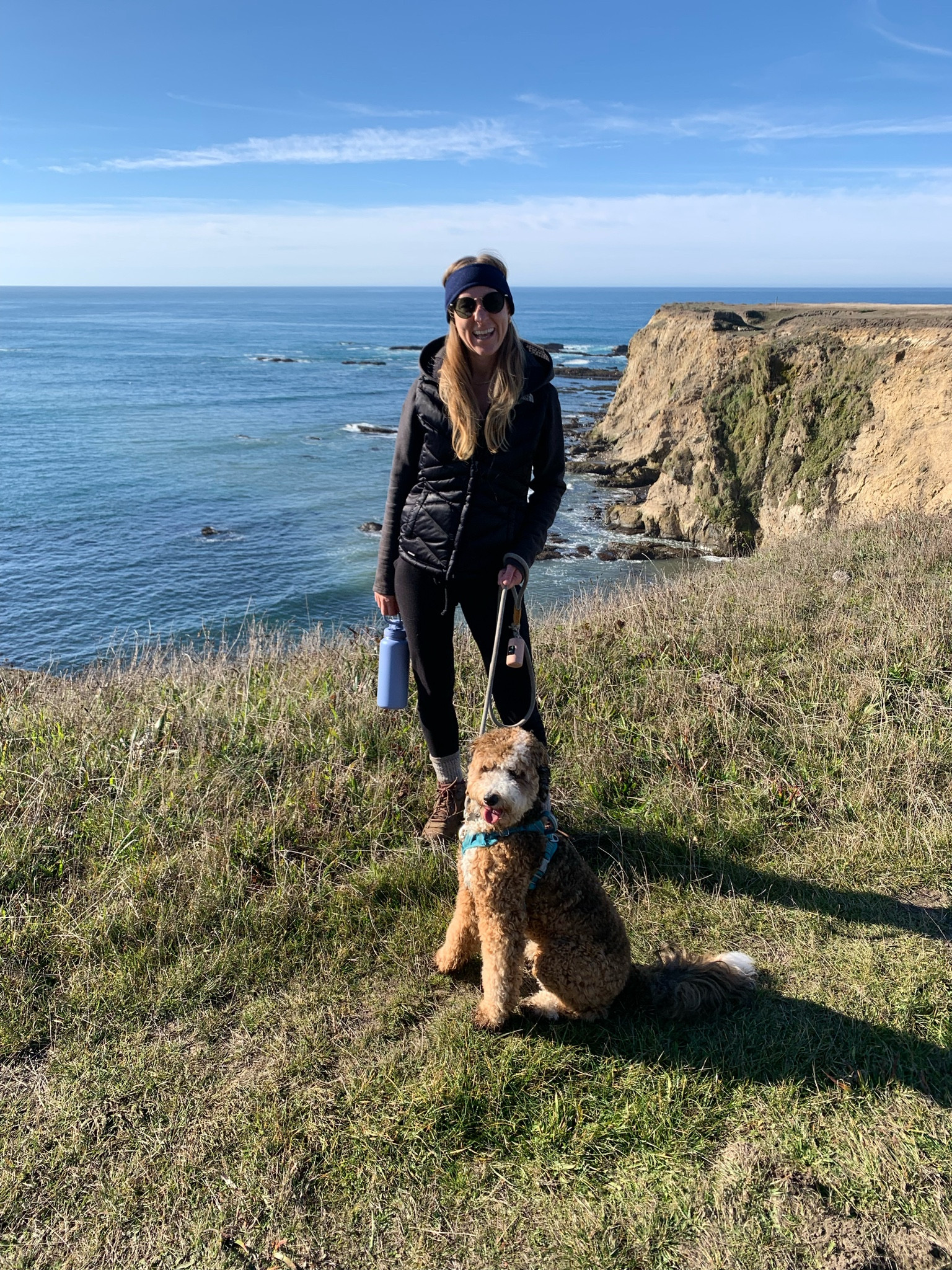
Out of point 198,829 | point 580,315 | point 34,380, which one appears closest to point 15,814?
point 198,829

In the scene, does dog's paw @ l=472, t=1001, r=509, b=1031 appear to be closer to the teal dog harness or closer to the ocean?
the teal dog harness

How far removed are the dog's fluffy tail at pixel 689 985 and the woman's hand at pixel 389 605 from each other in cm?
206

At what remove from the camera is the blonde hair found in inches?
130

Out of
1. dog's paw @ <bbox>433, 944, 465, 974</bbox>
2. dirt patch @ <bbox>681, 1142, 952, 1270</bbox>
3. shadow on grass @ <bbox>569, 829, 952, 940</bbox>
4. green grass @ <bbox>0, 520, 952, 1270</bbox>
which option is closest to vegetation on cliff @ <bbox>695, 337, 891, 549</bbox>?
green grass @ <bbox>0, 520, 952, 1270</bbox>

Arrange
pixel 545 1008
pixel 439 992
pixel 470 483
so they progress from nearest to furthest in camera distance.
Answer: pixel 545 1008 → pixel 439 992 → pixel 470 483

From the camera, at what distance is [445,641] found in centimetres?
378

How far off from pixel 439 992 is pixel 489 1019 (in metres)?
0.29

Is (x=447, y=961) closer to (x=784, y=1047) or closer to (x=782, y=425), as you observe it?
(x=784, y=1047)

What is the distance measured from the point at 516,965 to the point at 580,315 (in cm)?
15679

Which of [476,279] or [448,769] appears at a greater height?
[476,279]

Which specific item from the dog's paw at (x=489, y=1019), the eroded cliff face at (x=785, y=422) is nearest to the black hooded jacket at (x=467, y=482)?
the dog's paw at (x=489, y=1019)

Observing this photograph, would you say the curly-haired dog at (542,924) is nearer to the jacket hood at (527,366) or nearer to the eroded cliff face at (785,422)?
the jacket hood at (527,366)

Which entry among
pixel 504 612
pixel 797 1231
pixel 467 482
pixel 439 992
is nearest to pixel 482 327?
pixel 467 482

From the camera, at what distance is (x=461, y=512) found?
11.3 ft
